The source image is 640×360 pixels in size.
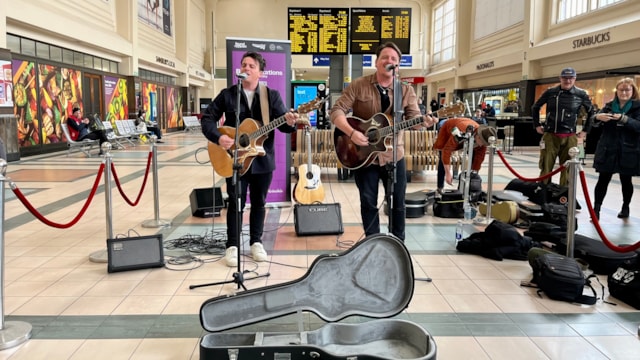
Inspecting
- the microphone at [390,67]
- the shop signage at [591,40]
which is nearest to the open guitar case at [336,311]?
the microphone at [390,67]

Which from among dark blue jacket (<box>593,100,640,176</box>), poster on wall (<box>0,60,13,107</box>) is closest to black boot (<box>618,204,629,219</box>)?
dark blue jacket (<box>593,100,640,176</box>)

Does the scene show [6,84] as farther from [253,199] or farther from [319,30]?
[253,199]

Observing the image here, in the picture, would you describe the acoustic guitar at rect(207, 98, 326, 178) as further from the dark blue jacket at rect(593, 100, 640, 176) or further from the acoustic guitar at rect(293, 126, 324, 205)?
the dark blue jacket at rect(593, 100, 640, 176)

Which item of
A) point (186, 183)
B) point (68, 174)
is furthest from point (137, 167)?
point (186, 183)

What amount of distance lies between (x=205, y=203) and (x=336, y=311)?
3916 mm

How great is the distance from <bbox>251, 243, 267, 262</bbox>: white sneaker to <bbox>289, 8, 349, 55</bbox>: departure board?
7.33m

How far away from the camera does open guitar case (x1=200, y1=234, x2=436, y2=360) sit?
8.38 ft

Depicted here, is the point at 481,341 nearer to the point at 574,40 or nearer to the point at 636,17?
the point at 636,17

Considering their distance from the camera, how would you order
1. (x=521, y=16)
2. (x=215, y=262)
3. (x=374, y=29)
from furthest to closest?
(x=521, y=16) → (x=374, y=29) → (x=215, y=262)

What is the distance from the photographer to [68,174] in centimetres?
1016

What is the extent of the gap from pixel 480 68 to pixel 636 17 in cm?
1076

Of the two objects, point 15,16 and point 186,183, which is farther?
point 15,16

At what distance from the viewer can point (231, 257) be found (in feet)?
14.7

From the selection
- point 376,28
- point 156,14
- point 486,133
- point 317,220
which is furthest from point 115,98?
point 486,133
